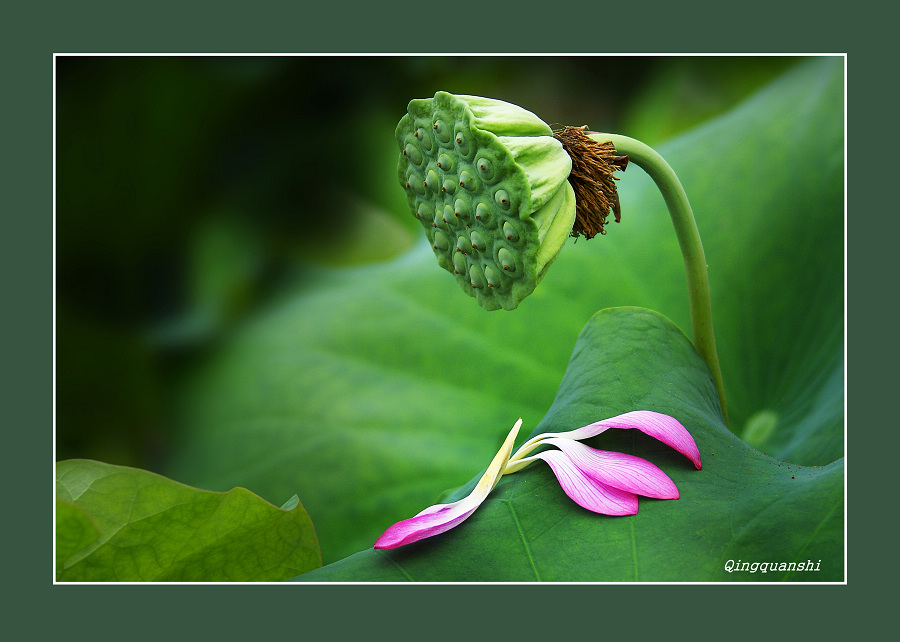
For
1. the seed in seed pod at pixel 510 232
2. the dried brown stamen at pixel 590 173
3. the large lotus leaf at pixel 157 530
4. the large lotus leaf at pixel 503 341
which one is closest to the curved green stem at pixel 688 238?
the dried brown stamen at pixel 590 173

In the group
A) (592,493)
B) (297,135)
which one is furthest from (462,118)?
(592,493)

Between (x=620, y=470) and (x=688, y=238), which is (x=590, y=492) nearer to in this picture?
(x=620, y=470)

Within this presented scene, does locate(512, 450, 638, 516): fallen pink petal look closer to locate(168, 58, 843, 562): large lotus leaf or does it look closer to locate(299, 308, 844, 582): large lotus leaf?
locate(299, 308, 844, 582): large lotus leaf

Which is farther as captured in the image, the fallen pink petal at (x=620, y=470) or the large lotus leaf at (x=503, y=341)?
the large lotus leaf at (x=503, y=341)

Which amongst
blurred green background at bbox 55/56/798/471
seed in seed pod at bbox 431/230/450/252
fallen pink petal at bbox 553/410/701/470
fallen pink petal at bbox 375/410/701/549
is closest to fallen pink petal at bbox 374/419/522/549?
fallen pink petal at bbox 375/410/701/549

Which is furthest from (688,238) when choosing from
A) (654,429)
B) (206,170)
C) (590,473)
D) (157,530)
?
(157,530)

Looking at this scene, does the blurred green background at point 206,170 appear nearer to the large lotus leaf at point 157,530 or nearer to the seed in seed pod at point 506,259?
the large lotus leaf at point 157,530
